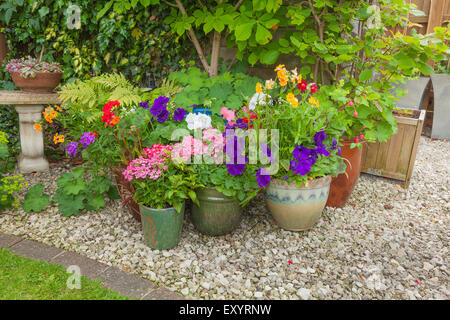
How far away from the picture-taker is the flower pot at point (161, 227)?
2.22m

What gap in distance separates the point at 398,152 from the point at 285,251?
67.1 inches

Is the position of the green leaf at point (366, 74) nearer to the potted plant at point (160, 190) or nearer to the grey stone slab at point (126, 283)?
the potted plant at point (160, 190)

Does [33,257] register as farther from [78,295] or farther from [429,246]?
[429,246]

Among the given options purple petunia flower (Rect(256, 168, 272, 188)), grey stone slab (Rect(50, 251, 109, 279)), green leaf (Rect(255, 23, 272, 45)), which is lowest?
grey stone slab (Rect(50, 251, 109, 279))

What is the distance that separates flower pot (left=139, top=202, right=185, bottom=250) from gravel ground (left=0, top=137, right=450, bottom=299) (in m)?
0.06

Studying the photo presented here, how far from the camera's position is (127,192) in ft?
8.48

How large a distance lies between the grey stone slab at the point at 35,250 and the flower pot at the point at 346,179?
2.00 meters

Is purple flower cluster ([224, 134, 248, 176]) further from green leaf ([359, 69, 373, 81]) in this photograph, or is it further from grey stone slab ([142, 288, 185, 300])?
green leaf ([359, 69, 373, 81])

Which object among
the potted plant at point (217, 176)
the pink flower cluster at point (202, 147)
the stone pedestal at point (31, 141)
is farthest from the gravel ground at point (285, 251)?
the stone pedestal at point (31, 141)

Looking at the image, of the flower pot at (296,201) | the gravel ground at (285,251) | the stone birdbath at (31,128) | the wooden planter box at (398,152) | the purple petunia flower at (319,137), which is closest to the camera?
the gravel ground at (285,251)

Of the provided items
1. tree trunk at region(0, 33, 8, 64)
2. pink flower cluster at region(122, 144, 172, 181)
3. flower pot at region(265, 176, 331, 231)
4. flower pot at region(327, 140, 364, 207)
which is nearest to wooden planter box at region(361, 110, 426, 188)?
flower pot at region(327, 140, 364, 207)

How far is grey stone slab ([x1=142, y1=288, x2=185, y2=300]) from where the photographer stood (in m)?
1.88

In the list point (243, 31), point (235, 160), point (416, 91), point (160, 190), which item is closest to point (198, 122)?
point (235, 160)

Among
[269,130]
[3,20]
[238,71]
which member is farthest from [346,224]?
[3,20]
